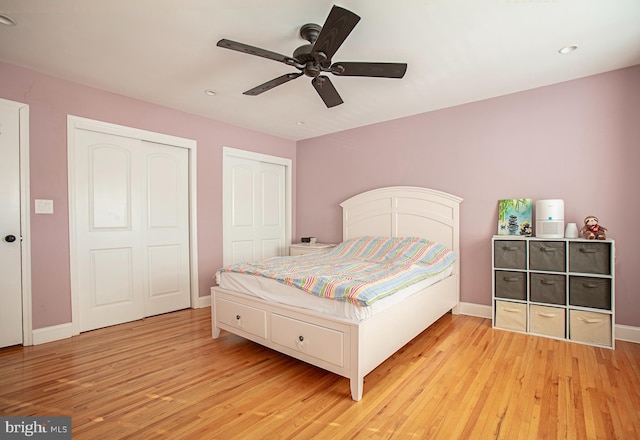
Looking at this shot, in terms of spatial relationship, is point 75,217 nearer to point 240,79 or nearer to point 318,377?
point 240,79

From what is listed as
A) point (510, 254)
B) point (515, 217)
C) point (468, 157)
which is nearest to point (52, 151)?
point (468, 157)

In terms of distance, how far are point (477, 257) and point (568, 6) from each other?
237 centimetres

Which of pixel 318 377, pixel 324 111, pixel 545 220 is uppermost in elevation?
pixel 324 111

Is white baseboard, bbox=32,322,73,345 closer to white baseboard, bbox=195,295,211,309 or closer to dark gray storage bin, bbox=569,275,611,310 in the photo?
white baseboard, bbox=195,295,211,309

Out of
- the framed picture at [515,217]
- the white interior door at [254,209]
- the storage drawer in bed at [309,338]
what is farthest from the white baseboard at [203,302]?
the framed picture at [515,217]

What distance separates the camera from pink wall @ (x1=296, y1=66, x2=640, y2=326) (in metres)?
2.80

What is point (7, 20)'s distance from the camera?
205cm

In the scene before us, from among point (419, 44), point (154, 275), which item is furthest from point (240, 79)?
point (154, 275)

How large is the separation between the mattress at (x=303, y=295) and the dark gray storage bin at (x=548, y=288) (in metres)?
0.90

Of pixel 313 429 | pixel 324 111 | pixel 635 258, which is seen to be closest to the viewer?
pixel 313 429

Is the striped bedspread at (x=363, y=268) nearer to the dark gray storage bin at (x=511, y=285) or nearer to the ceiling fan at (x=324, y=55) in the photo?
the dark gray storage bin at (x=511, y=285)

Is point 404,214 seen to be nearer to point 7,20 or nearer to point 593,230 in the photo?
point 593,230

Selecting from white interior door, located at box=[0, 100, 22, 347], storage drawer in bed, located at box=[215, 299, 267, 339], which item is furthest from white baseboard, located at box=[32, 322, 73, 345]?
storage drawer in bed, located at box=[215, 299, 267, 339]

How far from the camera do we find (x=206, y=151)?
13.2ft
